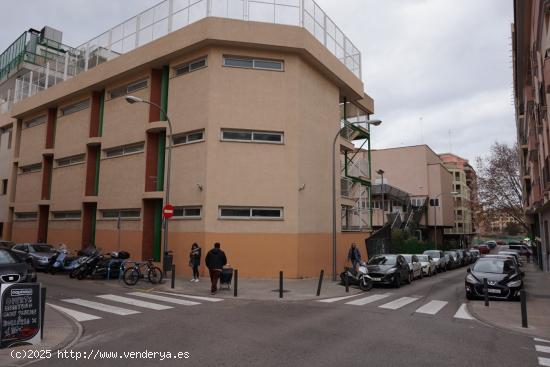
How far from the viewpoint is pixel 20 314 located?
23.2ft

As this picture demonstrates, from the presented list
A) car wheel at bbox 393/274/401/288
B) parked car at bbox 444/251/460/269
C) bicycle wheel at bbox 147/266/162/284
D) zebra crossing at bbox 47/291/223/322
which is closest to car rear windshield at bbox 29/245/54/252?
bicycle wheel at bbox 147/266/162/284

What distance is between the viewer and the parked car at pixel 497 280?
13.9 meters

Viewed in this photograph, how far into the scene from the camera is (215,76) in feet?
63.6

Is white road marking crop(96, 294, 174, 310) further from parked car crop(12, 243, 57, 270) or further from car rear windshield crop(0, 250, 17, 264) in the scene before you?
parked car crop(12, 243, 57, 270)

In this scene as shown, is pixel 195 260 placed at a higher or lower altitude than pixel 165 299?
higher

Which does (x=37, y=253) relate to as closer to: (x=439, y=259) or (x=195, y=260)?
(x=195, y=260)

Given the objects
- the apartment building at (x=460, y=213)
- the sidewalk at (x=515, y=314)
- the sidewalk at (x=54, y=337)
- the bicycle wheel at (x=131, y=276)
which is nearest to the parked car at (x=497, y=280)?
the sidewalk at (x=515, y=314)

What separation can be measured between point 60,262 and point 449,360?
18.2m

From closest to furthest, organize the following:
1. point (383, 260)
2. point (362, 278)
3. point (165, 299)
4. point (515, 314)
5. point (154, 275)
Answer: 1. point (515, 314)
2. point (165, 299)
3. point (362, 278)
4. point (154, 275)
5. point (383, 260)

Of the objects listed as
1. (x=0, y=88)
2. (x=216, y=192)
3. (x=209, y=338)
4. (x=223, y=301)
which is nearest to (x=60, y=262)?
(x=216, y=192)

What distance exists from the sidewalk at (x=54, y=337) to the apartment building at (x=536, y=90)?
606 inches

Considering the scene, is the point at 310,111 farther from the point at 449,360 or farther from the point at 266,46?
the point at 449,360

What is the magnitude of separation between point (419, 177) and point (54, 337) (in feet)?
181

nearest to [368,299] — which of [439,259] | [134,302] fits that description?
[134,302]
